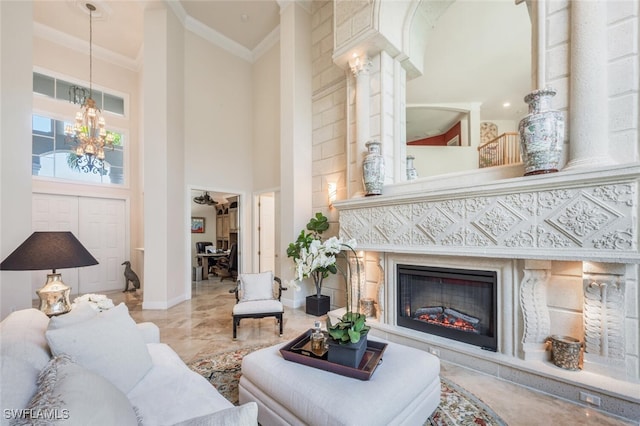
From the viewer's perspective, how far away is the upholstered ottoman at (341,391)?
137 centimetres

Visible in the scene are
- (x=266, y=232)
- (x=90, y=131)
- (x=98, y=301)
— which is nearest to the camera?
(x=98, y=301)

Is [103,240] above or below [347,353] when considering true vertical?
above

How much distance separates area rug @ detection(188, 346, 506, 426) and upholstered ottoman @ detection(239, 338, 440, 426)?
113mm

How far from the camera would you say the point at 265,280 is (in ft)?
12.2

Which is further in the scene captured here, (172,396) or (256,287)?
(256,287)

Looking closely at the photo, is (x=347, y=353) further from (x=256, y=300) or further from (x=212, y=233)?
(x=212, y=233)

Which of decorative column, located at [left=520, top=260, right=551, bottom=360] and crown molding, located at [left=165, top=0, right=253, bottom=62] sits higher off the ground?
crown molding, located at [left=165, top=0, right=253, bottom=62]

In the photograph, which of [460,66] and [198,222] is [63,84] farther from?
[460,66]

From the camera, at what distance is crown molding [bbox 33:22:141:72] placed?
541cm

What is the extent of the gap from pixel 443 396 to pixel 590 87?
2.72 meters

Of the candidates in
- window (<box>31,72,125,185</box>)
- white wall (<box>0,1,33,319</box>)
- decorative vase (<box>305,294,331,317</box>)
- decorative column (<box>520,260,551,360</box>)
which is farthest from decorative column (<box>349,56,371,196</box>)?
window (<box>31,72,125,185</box>)

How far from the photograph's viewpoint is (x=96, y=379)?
3.32 ft

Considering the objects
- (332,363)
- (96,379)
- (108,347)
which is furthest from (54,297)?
(332,363)

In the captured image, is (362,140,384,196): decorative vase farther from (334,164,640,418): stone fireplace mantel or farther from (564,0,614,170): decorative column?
(564,0,614,170): decorative column
